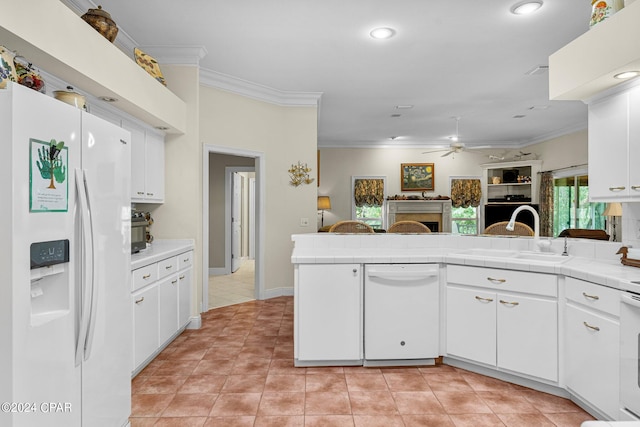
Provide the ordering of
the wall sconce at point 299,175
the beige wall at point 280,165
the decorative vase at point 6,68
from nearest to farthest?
the decorative vase at point 6,68 < the beige wall at point 280,165 < the wall sconce at point 299,175

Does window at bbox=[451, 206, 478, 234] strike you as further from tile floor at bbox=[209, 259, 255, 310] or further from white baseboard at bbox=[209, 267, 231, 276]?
white baseboard at bbox=[209, 267, 231, 276]

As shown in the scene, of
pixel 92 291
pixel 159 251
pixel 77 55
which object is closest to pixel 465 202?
pixel 159 251

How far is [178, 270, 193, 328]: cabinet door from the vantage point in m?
3.59

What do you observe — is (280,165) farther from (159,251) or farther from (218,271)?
(218,271)

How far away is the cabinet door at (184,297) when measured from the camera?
141 inches

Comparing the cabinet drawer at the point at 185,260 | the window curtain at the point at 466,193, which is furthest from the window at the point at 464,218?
the cabinet drawer at the point at 185,260

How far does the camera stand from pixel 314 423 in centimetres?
215

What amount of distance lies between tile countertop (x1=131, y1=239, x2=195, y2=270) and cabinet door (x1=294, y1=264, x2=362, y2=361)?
112 centimetres

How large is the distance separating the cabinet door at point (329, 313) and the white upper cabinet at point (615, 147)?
1753 millimetres

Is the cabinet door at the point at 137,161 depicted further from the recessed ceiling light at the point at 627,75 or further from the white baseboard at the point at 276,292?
the recessed ceiling light at the point at 627,75

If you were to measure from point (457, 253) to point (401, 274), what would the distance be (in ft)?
1.67

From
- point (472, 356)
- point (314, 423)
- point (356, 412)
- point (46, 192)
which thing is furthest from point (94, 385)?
point (472, 356)

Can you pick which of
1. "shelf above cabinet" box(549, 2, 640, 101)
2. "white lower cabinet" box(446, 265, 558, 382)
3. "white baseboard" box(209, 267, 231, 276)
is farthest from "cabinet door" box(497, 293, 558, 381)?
"white baseboard" box(209, 267, 231, 276)

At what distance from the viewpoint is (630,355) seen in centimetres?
193
